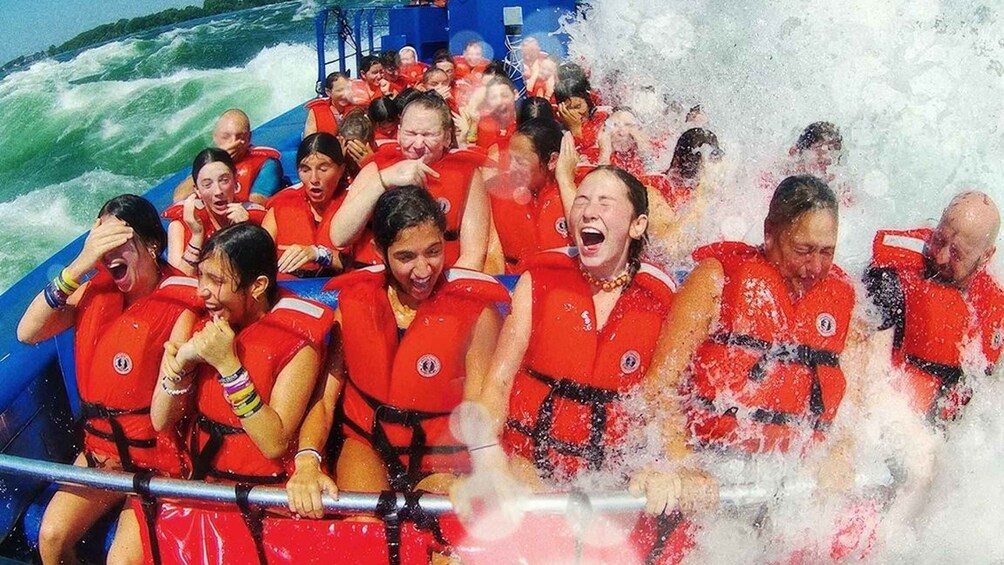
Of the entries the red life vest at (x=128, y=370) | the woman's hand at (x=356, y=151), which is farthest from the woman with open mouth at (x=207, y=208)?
the red life vest at (x=128, y=370)

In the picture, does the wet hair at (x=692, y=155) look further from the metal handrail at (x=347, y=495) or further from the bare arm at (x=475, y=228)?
the metal handrail at (x=347, y=495)

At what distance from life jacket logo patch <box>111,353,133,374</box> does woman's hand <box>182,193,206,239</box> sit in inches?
43.2

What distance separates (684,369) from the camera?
1936mm

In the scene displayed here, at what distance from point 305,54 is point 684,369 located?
18.7 metres

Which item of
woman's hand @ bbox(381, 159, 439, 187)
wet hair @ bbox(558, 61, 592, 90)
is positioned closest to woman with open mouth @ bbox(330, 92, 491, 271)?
woman's hand @ bbox(381, 159, 439, 187)

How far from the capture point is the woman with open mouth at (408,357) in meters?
2.08

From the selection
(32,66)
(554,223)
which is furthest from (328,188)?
(32,66)

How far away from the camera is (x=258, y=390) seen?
2002 millimetres

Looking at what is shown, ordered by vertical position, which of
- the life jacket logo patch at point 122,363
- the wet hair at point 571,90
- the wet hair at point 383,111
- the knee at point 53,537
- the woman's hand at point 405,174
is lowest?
the knee at point 53,537

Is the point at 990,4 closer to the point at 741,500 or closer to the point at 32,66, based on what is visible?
the point at 741,500

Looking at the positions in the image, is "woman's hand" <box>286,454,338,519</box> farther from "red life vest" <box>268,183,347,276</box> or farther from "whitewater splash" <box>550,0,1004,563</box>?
"red life vest" <box>268,183,347,276</box>

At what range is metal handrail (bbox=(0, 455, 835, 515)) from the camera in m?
1.72

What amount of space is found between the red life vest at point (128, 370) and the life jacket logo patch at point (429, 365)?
28.2 inches

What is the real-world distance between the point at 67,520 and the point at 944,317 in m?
2.64
